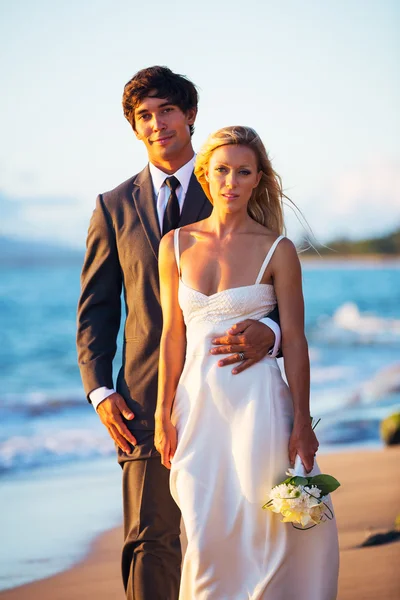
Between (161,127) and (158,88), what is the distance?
15 centimetres

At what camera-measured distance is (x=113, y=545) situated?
6094 mm

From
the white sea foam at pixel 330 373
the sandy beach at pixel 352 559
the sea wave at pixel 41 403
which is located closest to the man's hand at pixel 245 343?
the sandy beach at pixel 352 559

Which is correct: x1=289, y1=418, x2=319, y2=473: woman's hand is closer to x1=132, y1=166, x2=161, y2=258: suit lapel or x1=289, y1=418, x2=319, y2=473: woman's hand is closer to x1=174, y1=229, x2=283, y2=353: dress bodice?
x1=174, y1=229, x2=283, y2=353: dress bodice

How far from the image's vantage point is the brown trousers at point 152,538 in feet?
12.1

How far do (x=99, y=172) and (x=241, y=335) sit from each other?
22824mm

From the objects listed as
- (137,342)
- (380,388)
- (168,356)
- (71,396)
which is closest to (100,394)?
(137,342)

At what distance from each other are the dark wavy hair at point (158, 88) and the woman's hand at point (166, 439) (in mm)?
1206

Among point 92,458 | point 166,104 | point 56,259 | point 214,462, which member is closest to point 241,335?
point 214,462

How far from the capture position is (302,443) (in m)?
3.27

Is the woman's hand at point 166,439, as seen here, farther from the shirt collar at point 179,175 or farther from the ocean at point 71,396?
the ocean at point 71,396

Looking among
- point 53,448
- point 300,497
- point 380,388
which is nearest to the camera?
point 300,497

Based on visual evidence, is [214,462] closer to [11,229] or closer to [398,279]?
[11,229]

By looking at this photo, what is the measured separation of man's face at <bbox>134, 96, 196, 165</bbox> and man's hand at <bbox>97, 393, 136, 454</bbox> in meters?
0.93

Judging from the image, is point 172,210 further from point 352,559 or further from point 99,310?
point 352,559
